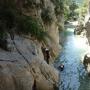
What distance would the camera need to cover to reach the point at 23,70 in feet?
42.3

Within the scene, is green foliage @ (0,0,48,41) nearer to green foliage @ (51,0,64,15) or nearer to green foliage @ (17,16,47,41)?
green foliage @ (17,16,47,41)

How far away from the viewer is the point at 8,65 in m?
12.5

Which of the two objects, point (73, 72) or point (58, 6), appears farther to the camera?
point (58, 6)

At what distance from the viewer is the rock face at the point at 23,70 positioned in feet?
39.7

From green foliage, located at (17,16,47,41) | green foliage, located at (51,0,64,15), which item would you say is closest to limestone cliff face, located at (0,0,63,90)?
green foliage, located at (17,16,47,41)

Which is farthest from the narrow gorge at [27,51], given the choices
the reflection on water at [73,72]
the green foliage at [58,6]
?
the green foliage at [58,6]

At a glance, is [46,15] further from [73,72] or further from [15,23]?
[73,72]

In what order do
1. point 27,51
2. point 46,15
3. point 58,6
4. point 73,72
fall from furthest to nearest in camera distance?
1. point 58,6
2. point 73,72
3. point 46,15
4. point 27,51

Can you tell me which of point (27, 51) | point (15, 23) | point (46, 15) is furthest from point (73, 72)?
point (27, 51)

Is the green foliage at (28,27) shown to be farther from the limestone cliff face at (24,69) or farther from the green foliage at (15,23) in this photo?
the limestone cliff face at (24,69)

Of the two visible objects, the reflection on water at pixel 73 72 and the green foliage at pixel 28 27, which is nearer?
the green foliage at pixel 28 27

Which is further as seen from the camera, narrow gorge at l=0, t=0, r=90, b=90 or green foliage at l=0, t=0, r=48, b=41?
green foliage at l=0, t=0, r=48, b=41

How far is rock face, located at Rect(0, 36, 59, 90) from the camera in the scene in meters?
12.1

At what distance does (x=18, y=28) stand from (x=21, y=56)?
3.11 m
